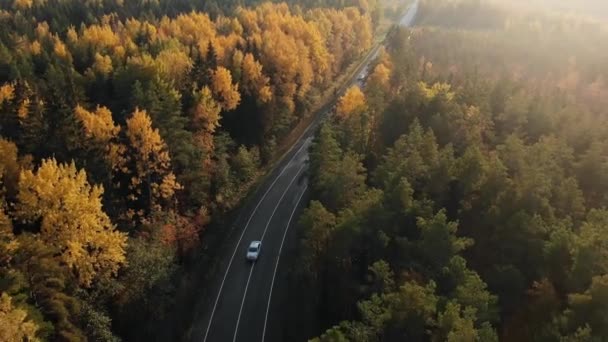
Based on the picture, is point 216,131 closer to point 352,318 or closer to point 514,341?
point 352,318

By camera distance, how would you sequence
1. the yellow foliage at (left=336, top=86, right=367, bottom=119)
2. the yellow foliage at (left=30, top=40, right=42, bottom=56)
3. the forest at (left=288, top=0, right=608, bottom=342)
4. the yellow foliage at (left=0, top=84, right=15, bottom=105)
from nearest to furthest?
the forest at (left=288, top=0, right=608, bottom=342) < the yellow foliage at (left=0, top=84, right=15, bottom=105) < the yellow foliage at (left=336, top=86, right=367, bottom=119) < the yellow foliage at (left=30, top=40, right=42, bottom=56)

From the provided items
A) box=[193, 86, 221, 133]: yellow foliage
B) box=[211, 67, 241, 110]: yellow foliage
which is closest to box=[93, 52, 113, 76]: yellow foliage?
box=[193, 86, 221, 133]: yellow foliage

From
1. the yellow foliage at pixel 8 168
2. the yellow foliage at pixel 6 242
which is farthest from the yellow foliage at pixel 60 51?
the yellow foliage at pixel 6 242

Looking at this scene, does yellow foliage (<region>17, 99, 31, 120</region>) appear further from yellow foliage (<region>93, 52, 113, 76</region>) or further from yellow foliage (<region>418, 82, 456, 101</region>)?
yellow foliage (<region>418, 82, 456, 101</region>)

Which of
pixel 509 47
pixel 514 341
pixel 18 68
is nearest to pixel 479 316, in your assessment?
pixel 514 341

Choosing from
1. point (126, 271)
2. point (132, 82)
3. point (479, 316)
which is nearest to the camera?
point (479, 316)

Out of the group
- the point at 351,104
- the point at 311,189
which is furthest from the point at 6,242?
the point at 351,104
